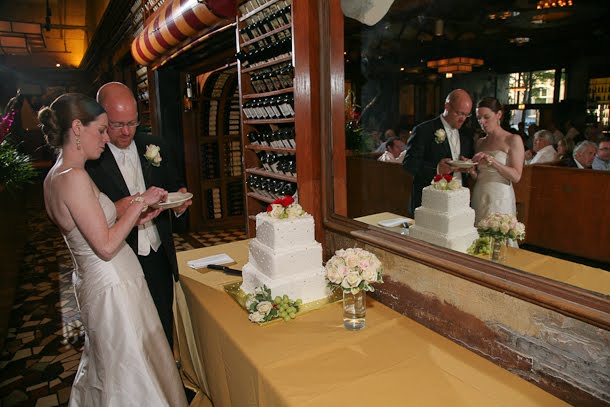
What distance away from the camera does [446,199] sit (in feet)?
6.04

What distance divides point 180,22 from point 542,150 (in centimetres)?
389

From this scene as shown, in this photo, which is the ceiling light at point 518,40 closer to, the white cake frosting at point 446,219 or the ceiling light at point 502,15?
the ceiling light at point 502,15

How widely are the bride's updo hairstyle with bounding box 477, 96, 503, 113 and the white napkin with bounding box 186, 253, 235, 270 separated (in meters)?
1.81

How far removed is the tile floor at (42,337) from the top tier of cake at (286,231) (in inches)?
78.8

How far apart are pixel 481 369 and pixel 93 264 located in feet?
5.91

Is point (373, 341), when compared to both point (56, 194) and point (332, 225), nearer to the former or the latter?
point (332, 225)

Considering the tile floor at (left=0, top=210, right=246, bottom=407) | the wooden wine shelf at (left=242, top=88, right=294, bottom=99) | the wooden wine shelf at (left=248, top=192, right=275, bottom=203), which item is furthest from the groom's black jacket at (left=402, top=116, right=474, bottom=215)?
the tile floor at (left=0, top=210, right=246, bottom=407)

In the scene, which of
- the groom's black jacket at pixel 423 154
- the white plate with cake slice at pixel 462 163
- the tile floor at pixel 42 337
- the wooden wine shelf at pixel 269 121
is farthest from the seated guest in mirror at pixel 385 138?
the tile floor at pixel 42 337

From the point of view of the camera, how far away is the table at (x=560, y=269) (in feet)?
4.32

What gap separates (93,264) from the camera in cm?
214

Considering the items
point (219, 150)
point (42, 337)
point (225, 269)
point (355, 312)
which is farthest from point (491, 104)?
point (219, 150)

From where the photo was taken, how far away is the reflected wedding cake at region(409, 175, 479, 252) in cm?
173

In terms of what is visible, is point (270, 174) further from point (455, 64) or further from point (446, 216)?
point (455, 64)

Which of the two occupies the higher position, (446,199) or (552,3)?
(552,3)
